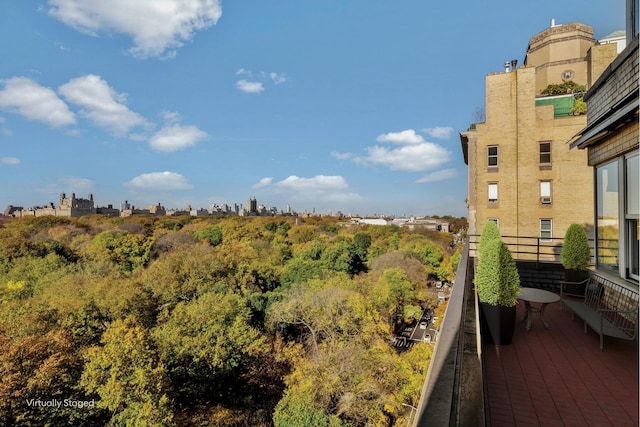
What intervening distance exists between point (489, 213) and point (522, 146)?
324 cm

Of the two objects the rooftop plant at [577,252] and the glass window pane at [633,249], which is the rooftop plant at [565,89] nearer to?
the rooftop plant at [577,252]

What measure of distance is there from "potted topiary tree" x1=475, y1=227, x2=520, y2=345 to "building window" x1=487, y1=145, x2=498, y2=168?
39.6 ft

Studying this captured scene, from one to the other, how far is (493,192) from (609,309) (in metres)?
11.1

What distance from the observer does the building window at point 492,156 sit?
15.0m

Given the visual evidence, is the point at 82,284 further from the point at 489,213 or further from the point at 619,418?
the point at 619,418

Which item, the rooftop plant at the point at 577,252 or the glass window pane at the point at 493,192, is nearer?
the rooftop plant at the point at 577,252

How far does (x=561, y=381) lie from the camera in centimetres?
351

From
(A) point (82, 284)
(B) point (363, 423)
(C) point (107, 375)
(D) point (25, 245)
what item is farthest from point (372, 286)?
(D) point (25, 245)

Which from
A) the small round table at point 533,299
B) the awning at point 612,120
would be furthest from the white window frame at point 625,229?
the small round table at point 533,299

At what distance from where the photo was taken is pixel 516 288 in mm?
4371

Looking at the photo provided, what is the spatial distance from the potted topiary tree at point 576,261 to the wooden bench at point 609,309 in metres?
0.25

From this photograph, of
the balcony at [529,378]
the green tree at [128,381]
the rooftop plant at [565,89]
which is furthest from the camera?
the rooftop plant at [565,89]

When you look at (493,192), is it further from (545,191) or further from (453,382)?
(453,382)

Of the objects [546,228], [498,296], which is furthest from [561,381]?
[546,228]
